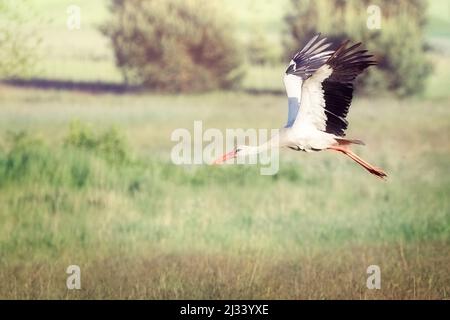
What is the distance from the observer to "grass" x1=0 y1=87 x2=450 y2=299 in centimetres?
1549

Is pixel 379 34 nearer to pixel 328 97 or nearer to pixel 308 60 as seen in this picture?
pixel 308 60

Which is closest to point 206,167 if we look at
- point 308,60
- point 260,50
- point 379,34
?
point 260,50

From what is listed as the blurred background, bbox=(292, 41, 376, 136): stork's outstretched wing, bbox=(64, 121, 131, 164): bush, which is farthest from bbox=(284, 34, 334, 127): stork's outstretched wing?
bbox=(64, 121, 131, 164): bush

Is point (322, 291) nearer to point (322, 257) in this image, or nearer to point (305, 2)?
point (322, 257)

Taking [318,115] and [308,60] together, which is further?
[308,60]

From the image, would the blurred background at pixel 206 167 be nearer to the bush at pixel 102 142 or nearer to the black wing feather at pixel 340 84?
the bush at pixel 102 142

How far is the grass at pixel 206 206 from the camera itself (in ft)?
50.8

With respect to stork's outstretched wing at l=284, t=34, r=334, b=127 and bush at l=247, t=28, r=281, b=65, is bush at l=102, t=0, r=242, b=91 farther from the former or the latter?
stork's outstretched wing at l=284, t=34, r=334, b=127

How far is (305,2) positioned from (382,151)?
141 inches

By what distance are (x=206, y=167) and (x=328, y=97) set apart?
7896 millimetres

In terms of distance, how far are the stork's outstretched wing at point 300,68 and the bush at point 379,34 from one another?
33.3ft

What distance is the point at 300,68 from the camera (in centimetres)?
1245

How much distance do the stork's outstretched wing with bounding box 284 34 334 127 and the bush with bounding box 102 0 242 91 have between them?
1010 cm
